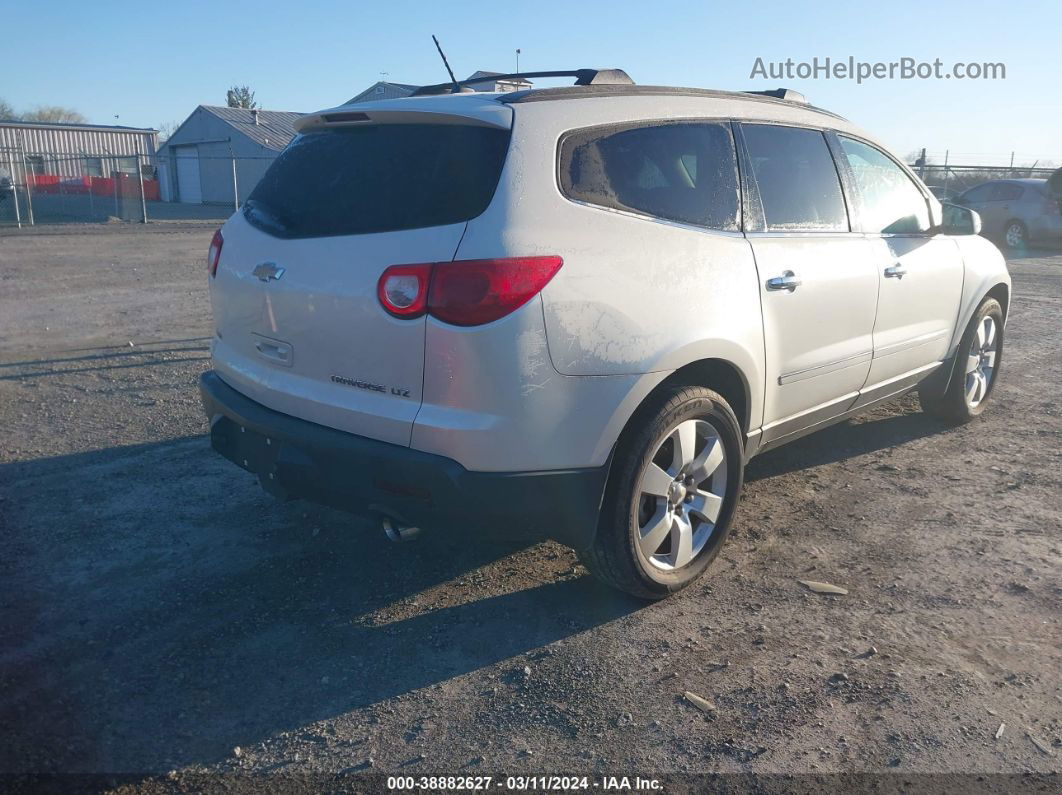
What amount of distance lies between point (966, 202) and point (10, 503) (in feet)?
66.6

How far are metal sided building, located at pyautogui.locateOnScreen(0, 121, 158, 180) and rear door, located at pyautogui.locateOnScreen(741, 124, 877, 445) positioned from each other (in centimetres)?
4416

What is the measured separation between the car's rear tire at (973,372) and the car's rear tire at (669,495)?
2614 mm

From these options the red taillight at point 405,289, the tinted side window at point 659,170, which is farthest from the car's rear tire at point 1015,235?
the red taillight at point 405,289

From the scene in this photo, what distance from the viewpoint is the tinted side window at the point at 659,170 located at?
3270mm

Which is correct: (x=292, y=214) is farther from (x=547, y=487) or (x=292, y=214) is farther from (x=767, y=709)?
(x=767, y=709)

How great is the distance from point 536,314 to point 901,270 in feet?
9.24

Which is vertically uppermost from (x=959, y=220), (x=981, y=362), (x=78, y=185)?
(x=78, y=185)

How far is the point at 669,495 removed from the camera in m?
3.57

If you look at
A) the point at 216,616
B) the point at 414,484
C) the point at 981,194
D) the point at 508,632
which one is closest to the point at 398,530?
the point at 414,484

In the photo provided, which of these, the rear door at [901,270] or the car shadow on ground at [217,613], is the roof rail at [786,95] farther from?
the car shadow on ground at [217,613]

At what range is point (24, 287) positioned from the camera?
1204 centimetres

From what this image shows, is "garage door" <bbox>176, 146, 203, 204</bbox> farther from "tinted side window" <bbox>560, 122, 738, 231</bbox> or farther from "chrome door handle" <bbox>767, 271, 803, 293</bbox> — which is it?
"chrome door handle" <bbox>767, 271, 803, 293</bbox>

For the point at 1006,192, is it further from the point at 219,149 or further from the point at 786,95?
the point at 219,149

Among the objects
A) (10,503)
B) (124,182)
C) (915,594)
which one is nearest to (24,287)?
(10,503)
